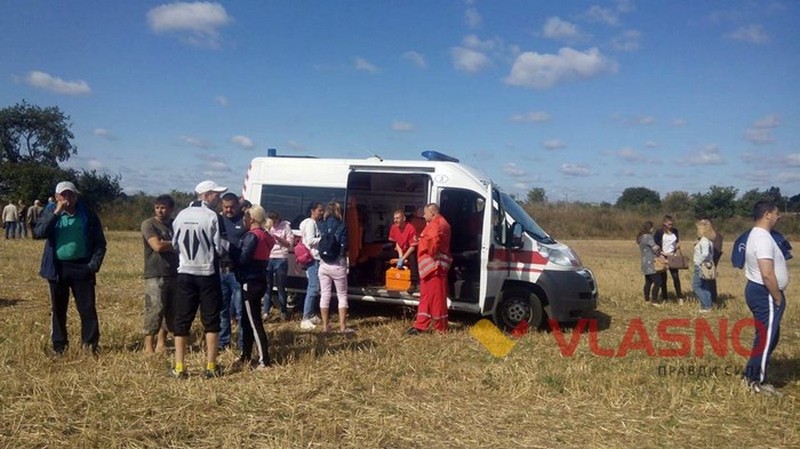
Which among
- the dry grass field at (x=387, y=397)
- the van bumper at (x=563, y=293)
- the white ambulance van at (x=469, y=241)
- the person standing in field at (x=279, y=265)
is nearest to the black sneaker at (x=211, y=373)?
the dry grass field at (x=387, y=397)

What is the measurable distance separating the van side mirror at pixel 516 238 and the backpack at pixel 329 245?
7.56 ft

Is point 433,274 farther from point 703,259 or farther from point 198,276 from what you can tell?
point 703,259

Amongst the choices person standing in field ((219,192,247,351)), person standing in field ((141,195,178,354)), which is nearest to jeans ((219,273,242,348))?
person standing in field ((219,192,247,351))

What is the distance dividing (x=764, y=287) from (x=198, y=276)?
5.01m

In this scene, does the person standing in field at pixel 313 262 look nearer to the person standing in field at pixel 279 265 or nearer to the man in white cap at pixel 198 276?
the person standing in field at pixel 279 265

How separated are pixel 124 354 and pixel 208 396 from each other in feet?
6.06

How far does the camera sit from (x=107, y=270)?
1455 centimetres

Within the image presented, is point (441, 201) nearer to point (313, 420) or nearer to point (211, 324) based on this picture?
point (211, 324)

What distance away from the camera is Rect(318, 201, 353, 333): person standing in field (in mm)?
8094

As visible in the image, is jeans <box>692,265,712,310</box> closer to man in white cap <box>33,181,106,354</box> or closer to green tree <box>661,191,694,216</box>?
man in white cap <box>33,181,106,354</box>

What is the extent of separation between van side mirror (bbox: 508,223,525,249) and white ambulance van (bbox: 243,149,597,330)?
13 millimetres

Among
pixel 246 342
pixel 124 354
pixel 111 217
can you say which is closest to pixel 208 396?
pixel 246 342

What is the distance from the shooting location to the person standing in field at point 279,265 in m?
8.87

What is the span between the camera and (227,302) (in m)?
7.34
